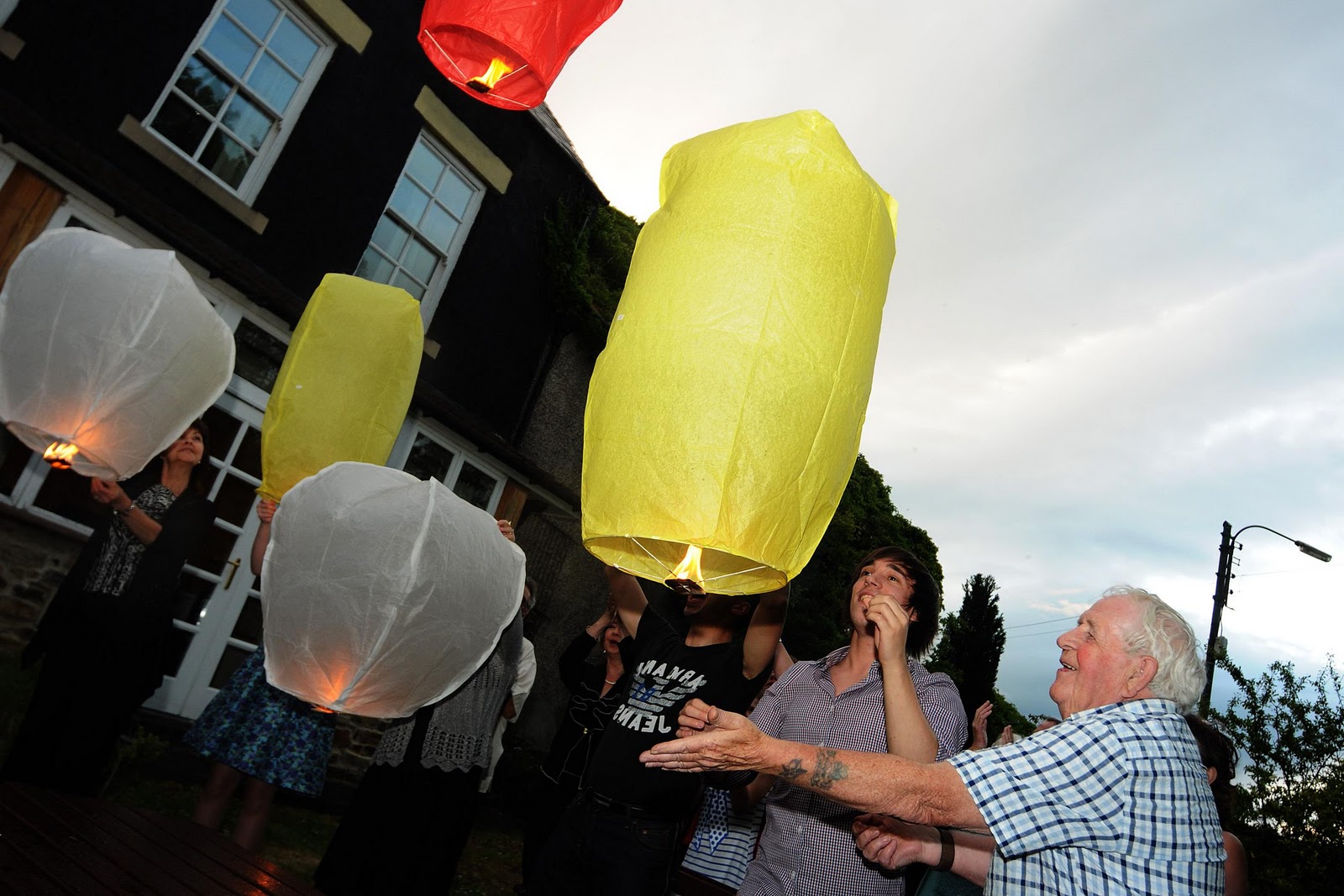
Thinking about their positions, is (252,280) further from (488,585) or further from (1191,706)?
(1191,706)

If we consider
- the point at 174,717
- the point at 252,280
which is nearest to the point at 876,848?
the point at 174,717

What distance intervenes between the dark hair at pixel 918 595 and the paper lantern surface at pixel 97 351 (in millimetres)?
2753

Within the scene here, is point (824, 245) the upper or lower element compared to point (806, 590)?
lower

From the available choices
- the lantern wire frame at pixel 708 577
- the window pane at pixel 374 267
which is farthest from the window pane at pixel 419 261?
the lantern wire frame at pixel 708 577

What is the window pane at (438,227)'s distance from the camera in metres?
7.59

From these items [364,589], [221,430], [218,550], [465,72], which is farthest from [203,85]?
[364,589]

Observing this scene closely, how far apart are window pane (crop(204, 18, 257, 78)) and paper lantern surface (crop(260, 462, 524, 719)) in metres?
4.76

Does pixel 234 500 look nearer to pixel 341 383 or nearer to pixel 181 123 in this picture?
pixel 181 123

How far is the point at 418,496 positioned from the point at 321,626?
557mm

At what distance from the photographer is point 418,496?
2895 mm

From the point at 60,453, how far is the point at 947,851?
127 inches

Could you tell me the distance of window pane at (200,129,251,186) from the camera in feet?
19.2

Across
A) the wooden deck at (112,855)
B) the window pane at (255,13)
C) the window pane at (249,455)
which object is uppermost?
the window pane at (255,13)

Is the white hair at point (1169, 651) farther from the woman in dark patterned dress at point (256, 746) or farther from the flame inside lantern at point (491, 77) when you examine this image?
the woman in dark patterned dress at point (256, 746)
